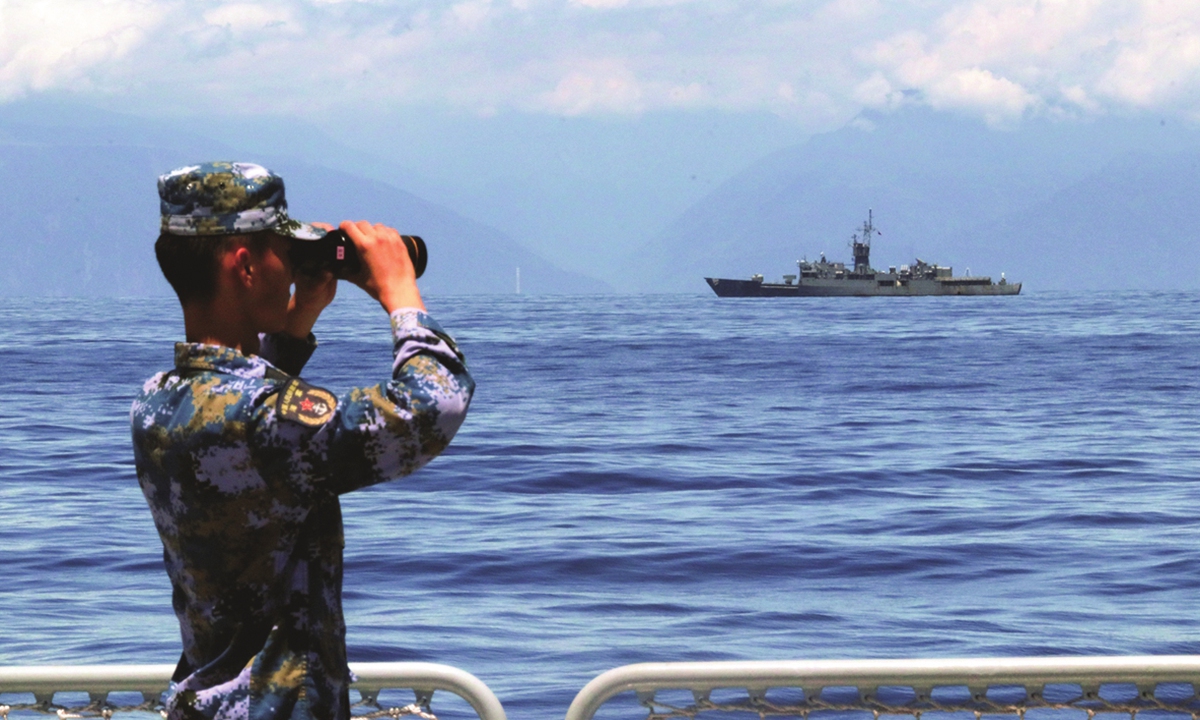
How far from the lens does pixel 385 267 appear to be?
2334mm

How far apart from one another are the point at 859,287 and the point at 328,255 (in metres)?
155

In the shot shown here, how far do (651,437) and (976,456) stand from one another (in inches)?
260

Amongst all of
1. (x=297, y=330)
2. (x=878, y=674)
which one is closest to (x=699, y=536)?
(x=878, y=674)

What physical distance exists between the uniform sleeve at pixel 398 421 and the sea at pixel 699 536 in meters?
7.10

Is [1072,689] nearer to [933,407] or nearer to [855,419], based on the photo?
[855,419]

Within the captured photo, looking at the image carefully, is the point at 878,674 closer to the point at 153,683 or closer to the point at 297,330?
the point at 297,330

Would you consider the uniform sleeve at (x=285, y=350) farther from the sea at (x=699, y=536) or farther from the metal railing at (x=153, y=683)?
the sea at (x=699, y=536)

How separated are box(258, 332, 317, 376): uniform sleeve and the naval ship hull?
14790cm

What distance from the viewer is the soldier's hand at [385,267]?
231 cm

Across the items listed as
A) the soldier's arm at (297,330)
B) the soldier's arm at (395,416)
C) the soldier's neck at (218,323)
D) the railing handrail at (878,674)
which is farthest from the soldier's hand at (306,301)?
the railing handrail at (878,674)

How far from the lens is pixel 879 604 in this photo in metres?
12.2

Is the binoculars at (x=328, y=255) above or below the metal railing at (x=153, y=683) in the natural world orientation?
above

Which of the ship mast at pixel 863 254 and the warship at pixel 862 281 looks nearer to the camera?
the ship mast at pixel 863 254

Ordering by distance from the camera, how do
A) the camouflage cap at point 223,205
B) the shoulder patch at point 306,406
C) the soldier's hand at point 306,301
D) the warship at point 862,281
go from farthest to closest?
the warship at point 862,281, the soldier's hand at point 306,301, the camouflage cap at point 223,205, the shoulder patch at point 306,406
